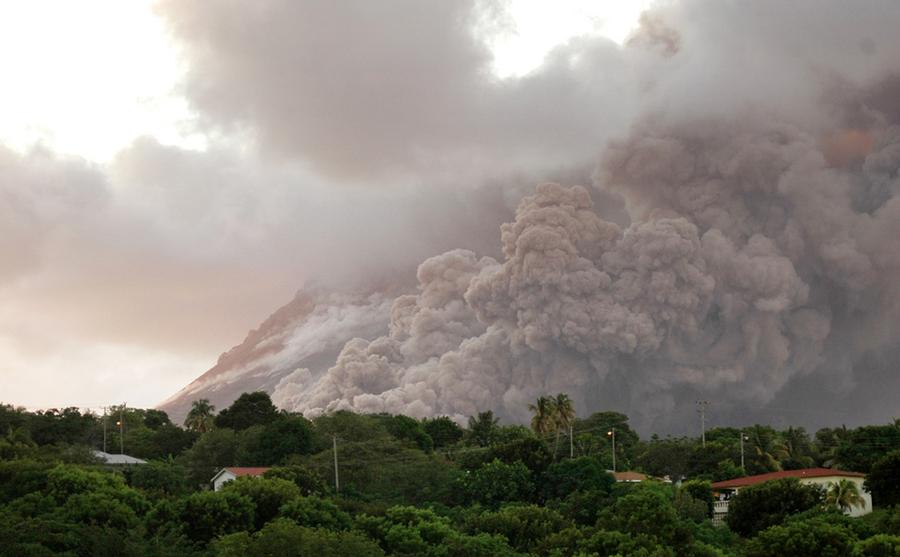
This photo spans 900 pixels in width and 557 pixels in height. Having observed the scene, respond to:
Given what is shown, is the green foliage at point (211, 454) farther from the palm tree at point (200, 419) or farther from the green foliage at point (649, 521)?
the green foliage at point (649, 521)

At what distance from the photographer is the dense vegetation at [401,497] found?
6050 centimetres

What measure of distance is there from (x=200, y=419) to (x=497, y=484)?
50919mm

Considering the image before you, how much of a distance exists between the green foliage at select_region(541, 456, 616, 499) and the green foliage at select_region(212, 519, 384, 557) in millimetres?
22491

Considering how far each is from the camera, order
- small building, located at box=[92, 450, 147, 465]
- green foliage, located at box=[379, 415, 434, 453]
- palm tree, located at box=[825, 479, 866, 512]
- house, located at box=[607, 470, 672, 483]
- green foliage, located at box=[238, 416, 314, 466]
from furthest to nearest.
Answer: green foliage, located at box=[379, 415, 434, 453] → green foliage, located at box=[238, 416, 314, 466] → small building, located at box=[92, 450, 147, 465] → house, located at box=[607, 470, 672, 483] → palm tree, located at box=[825, 479, 866, 512]

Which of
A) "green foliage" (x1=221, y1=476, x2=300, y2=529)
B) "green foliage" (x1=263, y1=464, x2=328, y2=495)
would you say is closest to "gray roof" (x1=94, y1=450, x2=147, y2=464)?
"green foliage" (x1=263, y1=464, x2=328, y2=495)

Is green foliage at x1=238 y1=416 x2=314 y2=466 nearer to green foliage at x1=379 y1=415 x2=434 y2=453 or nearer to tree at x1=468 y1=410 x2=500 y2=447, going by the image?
green foliage at x1=379 y1=415 x2=434 y2=453

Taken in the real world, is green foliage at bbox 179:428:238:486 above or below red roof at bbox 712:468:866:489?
above

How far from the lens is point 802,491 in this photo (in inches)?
2795

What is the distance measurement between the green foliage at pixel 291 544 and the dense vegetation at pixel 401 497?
0.10 meters

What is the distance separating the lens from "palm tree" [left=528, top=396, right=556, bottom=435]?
119m

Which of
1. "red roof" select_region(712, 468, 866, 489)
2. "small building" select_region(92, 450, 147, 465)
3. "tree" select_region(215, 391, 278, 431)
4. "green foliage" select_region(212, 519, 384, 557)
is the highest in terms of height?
"tree" select_region(215, 391, 278, 431)

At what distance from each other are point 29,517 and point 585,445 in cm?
5868

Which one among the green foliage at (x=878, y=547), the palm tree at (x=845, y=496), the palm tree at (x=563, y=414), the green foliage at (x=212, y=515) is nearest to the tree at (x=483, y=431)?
the palm tree at (x=563, y=414)

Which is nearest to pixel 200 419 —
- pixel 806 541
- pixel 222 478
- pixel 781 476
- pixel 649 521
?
pixel 222 478
